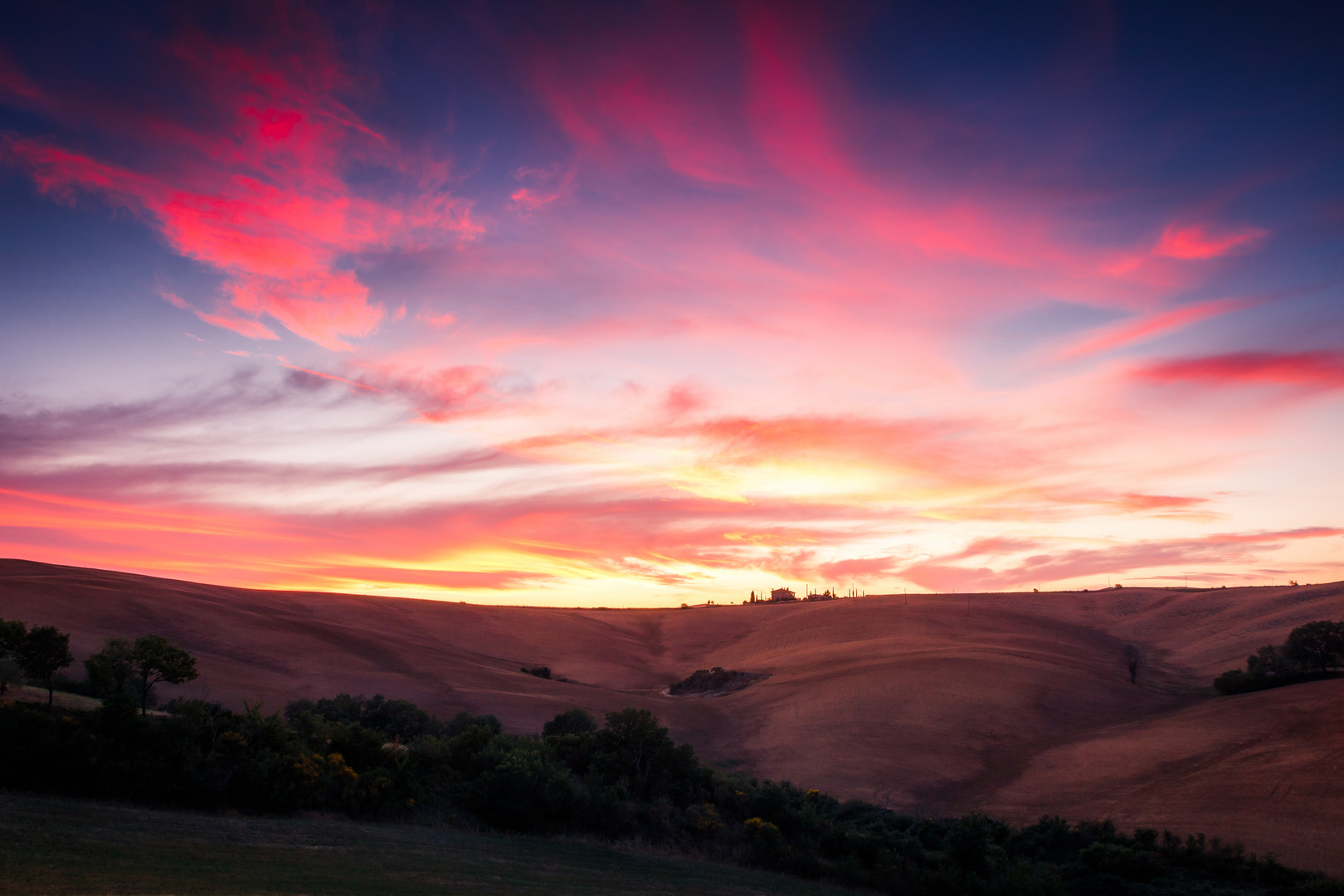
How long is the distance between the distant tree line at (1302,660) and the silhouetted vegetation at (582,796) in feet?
110

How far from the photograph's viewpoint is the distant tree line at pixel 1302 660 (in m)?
49.1

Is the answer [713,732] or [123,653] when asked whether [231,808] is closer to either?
[123,653]

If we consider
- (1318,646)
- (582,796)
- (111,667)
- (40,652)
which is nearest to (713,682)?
(1318,646)

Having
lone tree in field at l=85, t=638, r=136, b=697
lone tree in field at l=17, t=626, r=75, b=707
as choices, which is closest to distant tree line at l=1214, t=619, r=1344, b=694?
lone tree in field at l=85, t=638, r=136, b=697

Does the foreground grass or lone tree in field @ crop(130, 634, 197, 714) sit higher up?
lone tree in field @ crop(130, 634, 197, 714)

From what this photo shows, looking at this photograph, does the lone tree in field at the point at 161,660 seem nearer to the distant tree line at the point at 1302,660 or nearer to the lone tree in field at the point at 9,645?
the lone tree in field at the point at 9,645

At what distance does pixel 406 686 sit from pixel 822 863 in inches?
1327

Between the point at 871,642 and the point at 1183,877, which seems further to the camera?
the point at 871,642

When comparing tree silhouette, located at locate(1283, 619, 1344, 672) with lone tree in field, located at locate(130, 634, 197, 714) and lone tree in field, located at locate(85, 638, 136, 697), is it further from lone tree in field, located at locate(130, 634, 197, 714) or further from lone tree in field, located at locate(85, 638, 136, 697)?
lone tree in field, located at locate(85, 638, 136, 697)

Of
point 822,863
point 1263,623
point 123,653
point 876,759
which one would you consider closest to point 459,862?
point 822,863

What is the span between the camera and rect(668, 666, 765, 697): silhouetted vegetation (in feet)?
209

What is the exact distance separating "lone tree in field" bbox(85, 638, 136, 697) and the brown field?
47.5ft

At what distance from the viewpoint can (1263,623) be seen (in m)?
74.6

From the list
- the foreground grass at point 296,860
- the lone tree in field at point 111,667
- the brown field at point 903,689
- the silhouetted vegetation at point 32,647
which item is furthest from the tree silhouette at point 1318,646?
the silhouetted vegetation at point 32,647
